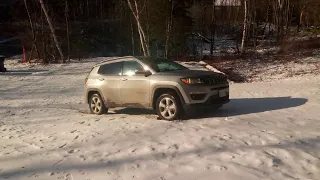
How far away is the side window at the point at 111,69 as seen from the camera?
388 inches

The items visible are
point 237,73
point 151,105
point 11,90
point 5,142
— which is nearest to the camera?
point 5,142

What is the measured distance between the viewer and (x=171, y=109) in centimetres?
857

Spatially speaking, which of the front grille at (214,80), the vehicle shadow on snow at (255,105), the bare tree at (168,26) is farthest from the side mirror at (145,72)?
the bare tree at (168,26)

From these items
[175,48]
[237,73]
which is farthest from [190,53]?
[237,73]

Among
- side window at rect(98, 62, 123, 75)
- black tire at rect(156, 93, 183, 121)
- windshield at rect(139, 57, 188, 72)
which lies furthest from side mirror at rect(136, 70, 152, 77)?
side window at rect(98, 62, 123, 75)

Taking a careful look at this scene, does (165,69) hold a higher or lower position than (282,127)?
higher

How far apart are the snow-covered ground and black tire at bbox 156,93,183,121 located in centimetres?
27

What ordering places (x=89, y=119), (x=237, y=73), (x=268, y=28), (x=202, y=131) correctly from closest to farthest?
(x=202, y=131), (x=89, y=119), (x=237, y=73), (x=268, y=28)

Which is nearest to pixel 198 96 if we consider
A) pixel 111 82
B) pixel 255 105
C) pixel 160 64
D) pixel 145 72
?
pixel 145 72

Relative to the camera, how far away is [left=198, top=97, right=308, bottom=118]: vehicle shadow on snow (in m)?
9.01

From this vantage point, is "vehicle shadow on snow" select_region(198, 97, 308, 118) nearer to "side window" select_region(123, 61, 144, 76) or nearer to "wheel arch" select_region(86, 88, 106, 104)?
"side window" select_region(123, 61, 144, 76)

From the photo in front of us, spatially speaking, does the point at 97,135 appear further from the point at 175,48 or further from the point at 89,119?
the point at 175,48

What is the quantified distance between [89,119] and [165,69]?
7.49 feet

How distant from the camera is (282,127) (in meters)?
7.28
